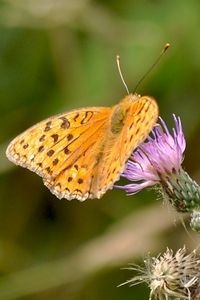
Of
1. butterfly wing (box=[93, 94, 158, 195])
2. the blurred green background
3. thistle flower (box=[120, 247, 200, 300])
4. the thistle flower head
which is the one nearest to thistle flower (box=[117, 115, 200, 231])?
the thistle flower head

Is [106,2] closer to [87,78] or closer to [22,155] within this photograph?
[87,78]

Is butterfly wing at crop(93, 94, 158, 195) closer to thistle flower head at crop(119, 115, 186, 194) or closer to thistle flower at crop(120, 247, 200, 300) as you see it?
thistle flower head at crop(119, 115, 186, 194)

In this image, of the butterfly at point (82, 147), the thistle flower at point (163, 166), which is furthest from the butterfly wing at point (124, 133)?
the thistle flower at point (163, 166)

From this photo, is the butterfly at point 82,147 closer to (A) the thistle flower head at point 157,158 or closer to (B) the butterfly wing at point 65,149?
(B) the butterfly wing at point 65,149

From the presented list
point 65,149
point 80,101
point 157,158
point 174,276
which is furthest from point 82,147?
point 80,101

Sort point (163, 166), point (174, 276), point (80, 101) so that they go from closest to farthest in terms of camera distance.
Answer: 1. point (174, 276)
2. point (163, 166)
3. point (80, 101)

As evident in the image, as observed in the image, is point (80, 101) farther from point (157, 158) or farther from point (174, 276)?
point (174, 276)

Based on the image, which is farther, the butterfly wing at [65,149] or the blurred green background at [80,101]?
the blurred green background at [80,101]
